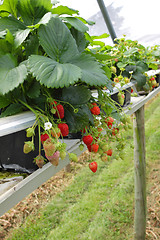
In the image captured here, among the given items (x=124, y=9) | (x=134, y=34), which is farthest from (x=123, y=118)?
(x=134, y=34)

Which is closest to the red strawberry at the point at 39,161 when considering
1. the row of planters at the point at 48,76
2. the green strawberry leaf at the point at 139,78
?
the row of planters at the point at 48,76

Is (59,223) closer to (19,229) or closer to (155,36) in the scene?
(19,229)

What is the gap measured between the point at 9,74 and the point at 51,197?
2.48 meters

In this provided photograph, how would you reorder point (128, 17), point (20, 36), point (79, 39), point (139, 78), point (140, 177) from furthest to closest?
1. point (128, 17)
2. point (140, 177)
3. point (139, 78)
4. point (79, 39)
5. point (20, 36)

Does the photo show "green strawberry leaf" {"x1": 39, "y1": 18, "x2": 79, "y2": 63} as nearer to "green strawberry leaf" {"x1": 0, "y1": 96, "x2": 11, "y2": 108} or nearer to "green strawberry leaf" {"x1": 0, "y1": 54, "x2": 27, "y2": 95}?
"green strawberry leaf" {"x1": 0, "y1": 54, "x2": 27, "y2": 95}

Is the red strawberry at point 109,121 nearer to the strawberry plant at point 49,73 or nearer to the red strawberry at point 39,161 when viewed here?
the strawberry plant at point 49,73

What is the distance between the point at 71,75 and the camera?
50cm

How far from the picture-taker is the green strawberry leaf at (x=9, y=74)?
0.53m

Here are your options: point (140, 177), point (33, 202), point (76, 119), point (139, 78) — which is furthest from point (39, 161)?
point (33, 202)

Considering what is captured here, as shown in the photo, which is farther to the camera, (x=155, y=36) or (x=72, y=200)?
(x=155, y=36)

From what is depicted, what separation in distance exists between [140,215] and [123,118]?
1.45 metres

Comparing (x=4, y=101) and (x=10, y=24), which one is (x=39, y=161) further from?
(x=10, y=24)

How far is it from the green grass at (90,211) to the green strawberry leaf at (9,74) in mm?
1361

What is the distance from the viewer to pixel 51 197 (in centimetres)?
279
